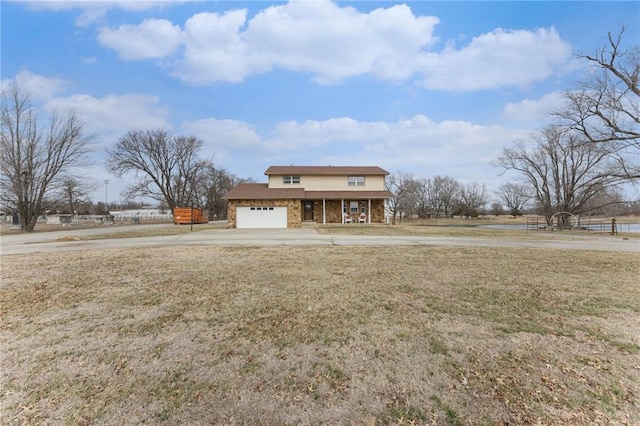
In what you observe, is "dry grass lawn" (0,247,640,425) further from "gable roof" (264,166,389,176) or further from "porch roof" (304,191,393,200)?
"gable roof" (264,166,389,176)

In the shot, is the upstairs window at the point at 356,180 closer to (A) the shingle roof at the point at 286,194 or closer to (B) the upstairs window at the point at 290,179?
(A) the shingle roof at the point at 286,194

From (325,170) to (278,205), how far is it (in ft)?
22.5

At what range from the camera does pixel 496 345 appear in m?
3.59

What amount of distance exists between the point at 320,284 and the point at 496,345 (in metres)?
3.31

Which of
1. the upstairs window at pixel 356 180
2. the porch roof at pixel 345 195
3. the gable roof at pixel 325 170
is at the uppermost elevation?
the gable roof at pixel 325 170

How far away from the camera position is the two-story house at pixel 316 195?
944 inches

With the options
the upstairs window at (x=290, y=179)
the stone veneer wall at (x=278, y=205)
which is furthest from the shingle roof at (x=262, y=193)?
the upstairs window at (x=290, y=179)

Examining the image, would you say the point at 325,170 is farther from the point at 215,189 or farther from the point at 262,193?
the point at 215,189

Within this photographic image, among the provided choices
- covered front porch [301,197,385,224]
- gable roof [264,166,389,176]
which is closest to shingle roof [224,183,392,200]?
covered front porch [301,197,385,224]

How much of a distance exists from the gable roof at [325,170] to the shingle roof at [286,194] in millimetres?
1764

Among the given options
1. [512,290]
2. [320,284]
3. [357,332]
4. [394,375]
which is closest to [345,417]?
[394,375]

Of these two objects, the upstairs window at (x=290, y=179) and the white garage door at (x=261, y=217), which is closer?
the white garage door at (x=261, y=217)

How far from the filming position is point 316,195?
85.4 feet

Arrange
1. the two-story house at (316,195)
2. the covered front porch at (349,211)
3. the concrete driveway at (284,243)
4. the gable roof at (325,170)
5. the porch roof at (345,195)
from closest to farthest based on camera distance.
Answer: the concrete driveway at (284,243)
the two-story house at (316,195)
the porch roof at (345,195)
the covered front porch at (349,211)
the gable roof at (325,170)
